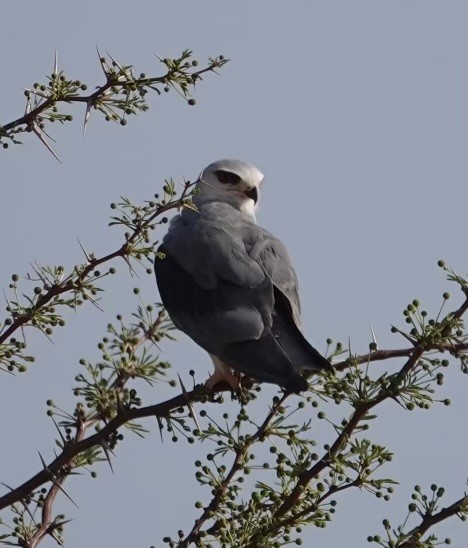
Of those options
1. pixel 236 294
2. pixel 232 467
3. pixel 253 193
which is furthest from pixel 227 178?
pixel 232 467

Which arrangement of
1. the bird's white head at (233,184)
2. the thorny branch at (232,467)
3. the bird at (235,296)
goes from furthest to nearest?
the bird's white head at (233,184)
the bird at (235,296)
the thorny branch at (232,467)

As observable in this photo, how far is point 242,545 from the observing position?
3.95m

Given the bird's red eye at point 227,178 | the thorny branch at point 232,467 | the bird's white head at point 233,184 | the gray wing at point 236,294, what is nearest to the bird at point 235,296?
the gray wing at point 236,294

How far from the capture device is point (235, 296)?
5.62 m

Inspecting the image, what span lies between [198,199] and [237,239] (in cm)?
139

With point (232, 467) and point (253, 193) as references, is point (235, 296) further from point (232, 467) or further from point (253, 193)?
point (253, 193)

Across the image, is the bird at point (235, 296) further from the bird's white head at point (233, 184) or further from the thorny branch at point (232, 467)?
the bird's white head at point (233, 184)

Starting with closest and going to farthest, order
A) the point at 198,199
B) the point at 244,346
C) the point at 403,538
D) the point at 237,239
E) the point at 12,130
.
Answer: the point at 403,538
the point at 12,130
the point at 244,346
the point at 237,239
the point at 198,199

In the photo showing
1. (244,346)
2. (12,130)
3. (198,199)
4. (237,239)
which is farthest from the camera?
(198,199)

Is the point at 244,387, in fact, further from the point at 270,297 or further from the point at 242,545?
the point at 242,545

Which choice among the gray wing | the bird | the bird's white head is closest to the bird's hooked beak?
the bird's white head

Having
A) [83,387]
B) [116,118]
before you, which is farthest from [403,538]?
[116,118]

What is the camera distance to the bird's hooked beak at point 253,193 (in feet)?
24.7

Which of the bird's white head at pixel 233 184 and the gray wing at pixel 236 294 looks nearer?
the gray wing at pixel 236 294
